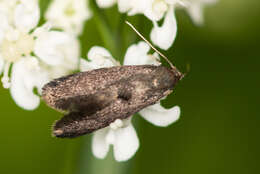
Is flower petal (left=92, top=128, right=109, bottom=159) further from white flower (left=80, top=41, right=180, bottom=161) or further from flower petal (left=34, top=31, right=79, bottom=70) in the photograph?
flower petal (left=34, top=31, right=79, bottom=70)

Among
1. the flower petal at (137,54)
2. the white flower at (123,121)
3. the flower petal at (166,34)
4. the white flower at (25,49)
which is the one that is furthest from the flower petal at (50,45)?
the flower petal at (166,34)

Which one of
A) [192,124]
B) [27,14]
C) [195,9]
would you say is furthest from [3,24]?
[192,124]

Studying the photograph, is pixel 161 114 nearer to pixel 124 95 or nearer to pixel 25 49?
pixel 124 95

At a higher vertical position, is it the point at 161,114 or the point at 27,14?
the point at 27,14

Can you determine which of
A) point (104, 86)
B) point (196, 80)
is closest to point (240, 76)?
point (196, 80)

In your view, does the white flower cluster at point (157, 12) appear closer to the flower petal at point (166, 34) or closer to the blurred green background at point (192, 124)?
the flower petal at point (166, 34)

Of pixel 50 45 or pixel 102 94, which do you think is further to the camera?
pixel 50 45

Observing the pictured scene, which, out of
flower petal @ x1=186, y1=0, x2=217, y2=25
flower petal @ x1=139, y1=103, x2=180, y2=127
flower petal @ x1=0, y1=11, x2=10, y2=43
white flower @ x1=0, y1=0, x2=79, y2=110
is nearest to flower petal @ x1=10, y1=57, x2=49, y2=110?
white flower @ x1=0, y1=0, x2=79, y2=110
